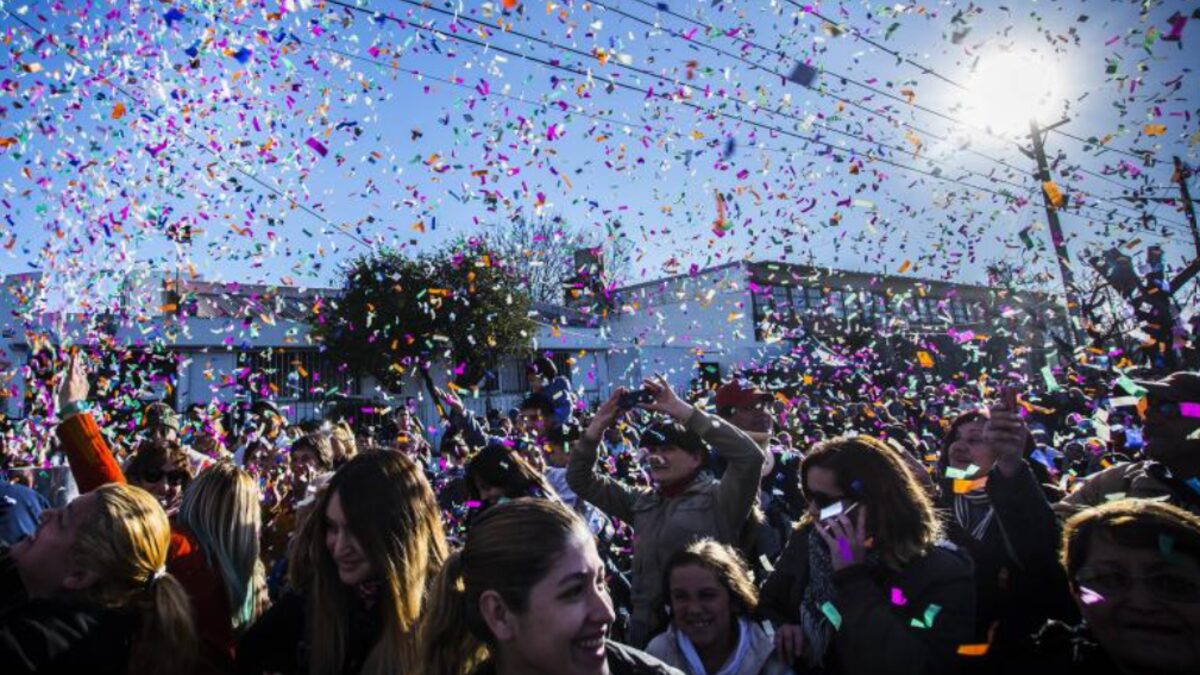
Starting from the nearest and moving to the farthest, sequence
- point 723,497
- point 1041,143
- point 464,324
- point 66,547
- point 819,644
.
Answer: point 66,547 → point 819,644 → point 723,497 → point 1041,143 → point 464,324

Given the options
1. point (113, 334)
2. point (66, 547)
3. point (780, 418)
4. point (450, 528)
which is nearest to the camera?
point (66, 547)

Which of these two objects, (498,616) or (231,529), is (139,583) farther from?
(498,616)

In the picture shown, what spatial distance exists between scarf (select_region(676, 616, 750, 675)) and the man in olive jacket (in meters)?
0.50

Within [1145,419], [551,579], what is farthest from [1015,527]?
[551,579]

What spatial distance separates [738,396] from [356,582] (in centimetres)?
335

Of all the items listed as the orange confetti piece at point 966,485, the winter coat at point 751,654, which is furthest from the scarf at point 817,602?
the orange confetti piece at point 966,485

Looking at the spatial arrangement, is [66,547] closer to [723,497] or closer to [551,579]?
[551,579]

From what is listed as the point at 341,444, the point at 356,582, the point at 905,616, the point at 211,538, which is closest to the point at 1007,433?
the point at 905,616

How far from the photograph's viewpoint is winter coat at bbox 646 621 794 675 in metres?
2.57

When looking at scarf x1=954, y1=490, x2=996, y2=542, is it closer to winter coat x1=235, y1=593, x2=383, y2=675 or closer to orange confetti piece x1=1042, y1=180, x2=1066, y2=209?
winter coat x1=235, y1=593, x2=383, y2=675

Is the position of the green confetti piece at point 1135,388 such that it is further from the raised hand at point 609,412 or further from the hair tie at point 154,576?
the hair tie at point 154,576

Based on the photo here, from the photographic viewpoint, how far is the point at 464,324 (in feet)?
78.2

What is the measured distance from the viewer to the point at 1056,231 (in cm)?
1186

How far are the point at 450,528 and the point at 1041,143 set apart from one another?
1307 centimetres
